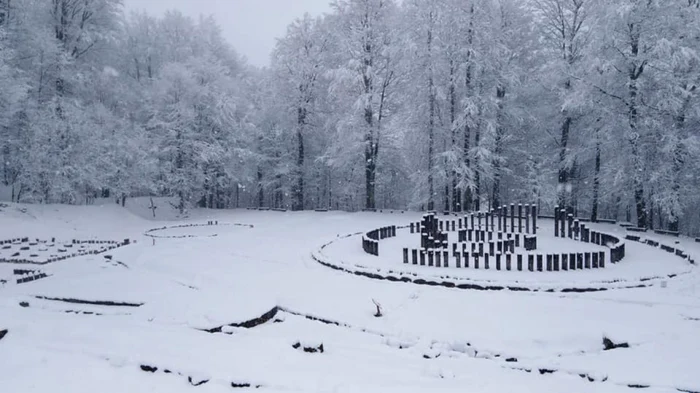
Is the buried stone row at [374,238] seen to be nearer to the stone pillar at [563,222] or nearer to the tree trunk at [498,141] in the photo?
the stone pillar at [563,222]

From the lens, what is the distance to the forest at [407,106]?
1900cm

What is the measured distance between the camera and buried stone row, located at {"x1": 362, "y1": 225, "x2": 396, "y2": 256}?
1402cm

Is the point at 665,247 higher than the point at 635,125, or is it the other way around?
the point at 635,125

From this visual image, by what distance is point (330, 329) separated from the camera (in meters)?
8.32

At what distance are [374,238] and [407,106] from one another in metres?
A: 11.7

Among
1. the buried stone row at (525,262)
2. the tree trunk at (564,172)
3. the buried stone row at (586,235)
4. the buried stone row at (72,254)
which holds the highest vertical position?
the tree trunk at (564,172)

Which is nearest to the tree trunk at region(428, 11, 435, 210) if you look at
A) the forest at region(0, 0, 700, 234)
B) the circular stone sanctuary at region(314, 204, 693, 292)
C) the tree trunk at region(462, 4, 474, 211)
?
A: the forest at region(0, 0, 700, 234)

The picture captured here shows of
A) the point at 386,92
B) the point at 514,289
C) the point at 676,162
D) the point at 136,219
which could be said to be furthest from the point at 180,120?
the point at 676,162

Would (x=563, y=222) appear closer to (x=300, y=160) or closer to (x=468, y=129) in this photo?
(x=468, y=129)

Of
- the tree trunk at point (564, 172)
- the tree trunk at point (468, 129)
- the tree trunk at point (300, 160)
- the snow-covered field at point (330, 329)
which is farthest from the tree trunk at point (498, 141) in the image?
the snow-covered field at point (330, 329)

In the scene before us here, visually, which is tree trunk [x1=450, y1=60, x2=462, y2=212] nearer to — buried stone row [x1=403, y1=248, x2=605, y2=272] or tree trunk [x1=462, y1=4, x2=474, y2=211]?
tree trunk [x1=462, y1=4, x2=474, y2=211]

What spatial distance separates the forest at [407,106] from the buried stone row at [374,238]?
646cm

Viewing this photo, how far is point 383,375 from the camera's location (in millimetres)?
6148

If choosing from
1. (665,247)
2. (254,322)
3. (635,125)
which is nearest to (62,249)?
(254,322)
